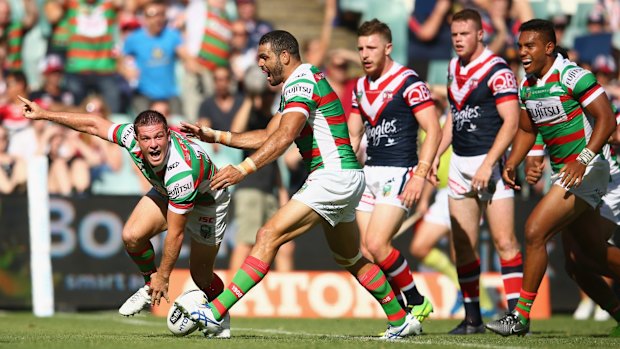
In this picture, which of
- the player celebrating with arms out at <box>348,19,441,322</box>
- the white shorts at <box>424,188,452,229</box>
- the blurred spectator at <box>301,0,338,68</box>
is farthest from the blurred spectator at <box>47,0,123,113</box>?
the player celebrating with arms out at <box>348,19,441,322</box>

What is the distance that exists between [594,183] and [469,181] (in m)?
1.45

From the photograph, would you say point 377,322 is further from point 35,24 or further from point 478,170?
point 35,24

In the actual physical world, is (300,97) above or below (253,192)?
above

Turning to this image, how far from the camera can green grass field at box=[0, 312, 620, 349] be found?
338 inches

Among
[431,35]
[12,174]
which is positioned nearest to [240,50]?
[431,35]

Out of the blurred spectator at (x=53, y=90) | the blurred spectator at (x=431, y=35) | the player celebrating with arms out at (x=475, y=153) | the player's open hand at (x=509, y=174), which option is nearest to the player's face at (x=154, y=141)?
the player celebrating with arms out at (x=475, y=153)

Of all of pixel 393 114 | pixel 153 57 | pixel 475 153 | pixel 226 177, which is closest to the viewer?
pixel 226 177

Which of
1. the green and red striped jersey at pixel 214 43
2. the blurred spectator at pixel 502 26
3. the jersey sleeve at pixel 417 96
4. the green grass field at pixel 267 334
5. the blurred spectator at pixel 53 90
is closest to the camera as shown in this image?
the green grass field at pixel 267 334

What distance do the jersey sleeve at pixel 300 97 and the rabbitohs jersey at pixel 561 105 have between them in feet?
7.65

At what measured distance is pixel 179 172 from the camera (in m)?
9.20

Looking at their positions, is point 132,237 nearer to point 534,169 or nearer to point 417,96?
point 417,96

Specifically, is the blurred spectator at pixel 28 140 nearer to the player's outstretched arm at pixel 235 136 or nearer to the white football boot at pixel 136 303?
the white football boot at pixel 136 303

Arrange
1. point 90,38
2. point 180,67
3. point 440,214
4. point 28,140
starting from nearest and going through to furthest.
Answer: point 440,214 → point 28,140 → point 90,38 → point 180,67

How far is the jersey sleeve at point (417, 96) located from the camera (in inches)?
416
